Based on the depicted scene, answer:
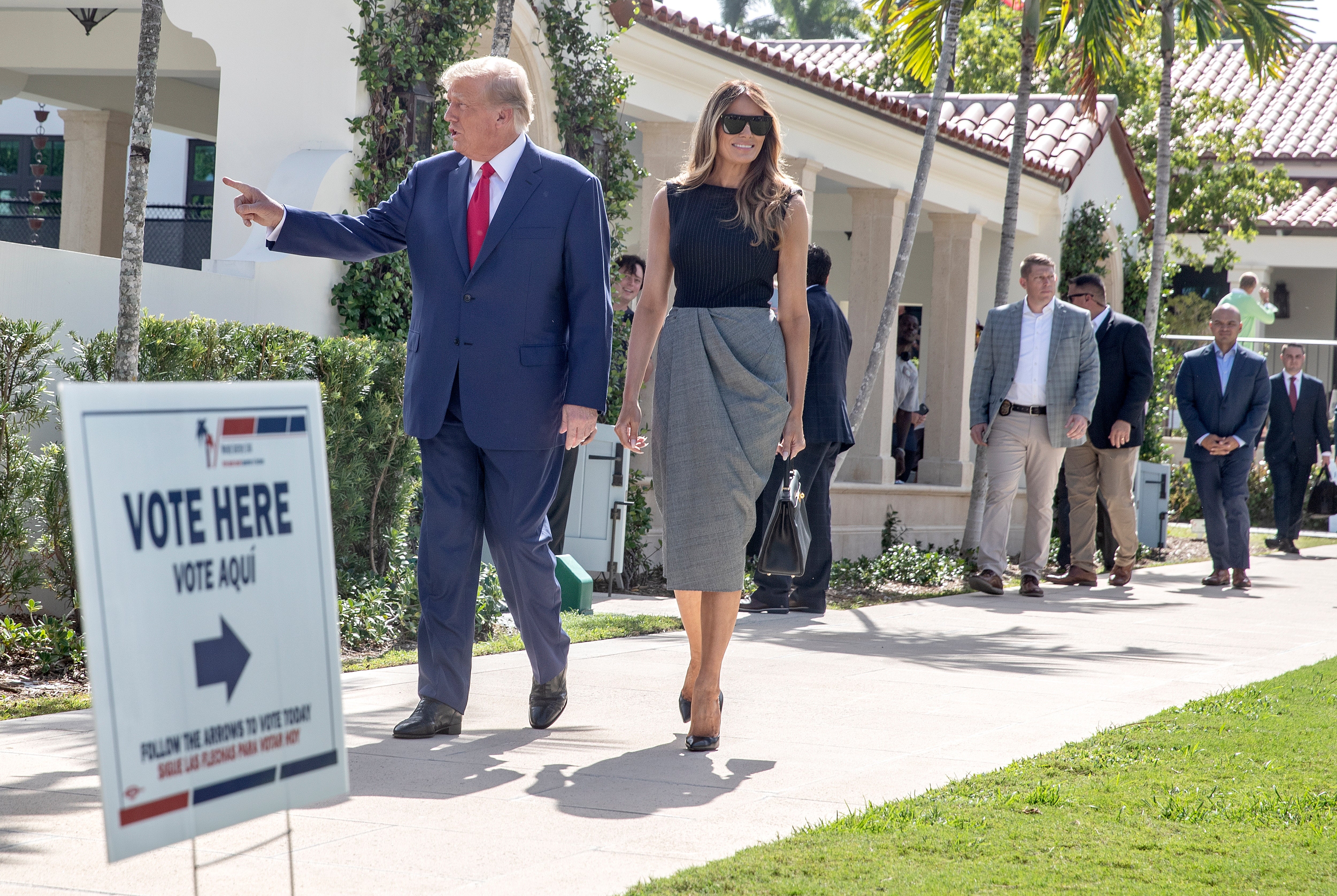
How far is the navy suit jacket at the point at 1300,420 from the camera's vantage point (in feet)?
50.8

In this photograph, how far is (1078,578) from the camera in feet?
37.3

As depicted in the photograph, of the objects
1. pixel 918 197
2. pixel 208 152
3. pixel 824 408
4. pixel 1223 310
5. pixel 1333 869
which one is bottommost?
pixel 1333 869

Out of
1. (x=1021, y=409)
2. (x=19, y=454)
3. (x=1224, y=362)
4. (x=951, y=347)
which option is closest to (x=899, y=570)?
(x=1021, y=409)

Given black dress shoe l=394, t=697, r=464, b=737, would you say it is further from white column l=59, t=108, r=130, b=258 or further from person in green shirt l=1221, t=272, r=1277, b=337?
person in green shirt l=1221, t=272, r=1277, b=337

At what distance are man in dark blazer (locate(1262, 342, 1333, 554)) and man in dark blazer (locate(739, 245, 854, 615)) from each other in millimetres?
8294

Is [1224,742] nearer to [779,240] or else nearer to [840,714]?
[840,714]

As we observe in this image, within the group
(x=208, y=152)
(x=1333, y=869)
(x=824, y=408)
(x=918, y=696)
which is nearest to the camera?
(x=1333, y=869)

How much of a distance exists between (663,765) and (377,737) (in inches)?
35.9

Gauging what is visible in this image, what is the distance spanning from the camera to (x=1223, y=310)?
1151cm

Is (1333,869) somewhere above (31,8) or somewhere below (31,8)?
below

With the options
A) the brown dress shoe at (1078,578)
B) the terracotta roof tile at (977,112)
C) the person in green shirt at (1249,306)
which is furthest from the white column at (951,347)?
the brown dress shoe at (1078,578)

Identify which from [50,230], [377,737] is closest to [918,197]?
[377,737]

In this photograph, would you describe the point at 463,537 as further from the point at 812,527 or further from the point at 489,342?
the point at 812,527

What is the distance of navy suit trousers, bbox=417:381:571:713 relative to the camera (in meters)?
4.82
